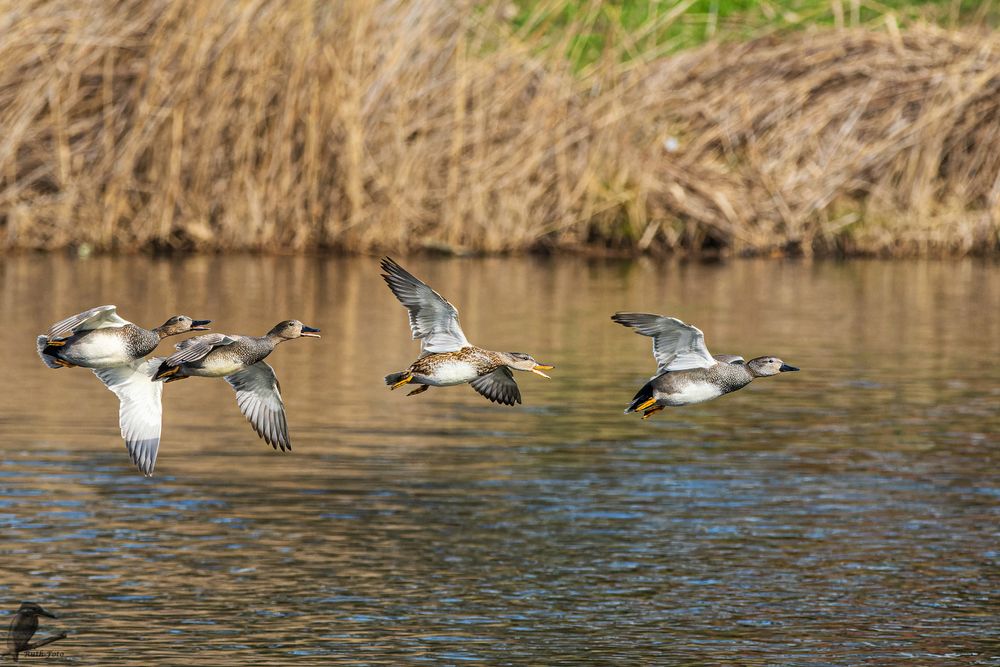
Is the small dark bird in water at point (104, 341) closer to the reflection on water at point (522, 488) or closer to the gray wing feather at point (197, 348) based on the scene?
the gray wing feather at point (197, 348)

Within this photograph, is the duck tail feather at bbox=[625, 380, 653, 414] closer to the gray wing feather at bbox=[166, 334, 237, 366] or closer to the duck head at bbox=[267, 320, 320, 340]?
the duck head at bbox=[267, 320, 320, 340]

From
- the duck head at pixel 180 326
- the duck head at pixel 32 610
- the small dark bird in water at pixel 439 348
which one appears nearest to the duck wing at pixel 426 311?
the small dark bird in water at pixel 439 348

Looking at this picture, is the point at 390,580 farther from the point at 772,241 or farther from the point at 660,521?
the point at 772,241

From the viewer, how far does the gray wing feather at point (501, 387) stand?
352 inches

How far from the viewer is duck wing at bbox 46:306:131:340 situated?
779cm

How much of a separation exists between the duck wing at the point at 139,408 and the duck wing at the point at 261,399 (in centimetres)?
38

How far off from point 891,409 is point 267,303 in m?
12.7

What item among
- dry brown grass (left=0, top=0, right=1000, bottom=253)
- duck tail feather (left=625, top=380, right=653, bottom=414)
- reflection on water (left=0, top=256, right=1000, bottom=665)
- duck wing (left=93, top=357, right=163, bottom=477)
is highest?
dry brown grass (left=0, top=0, right=1000, bottom=253)

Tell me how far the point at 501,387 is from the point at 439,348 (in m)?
0.91

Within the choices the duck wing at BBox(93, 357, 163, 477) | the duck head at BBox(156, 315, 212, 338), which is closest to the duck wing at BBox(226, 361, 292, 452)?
the duck wing at BBox(93, 357, 163, 477)

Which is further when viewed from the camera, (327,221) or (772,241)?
(772,241)

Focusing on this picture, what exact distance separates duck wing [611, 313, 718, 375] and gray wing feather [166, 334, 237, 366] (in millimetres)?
1568

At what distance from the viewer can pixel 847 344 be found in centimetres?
4259

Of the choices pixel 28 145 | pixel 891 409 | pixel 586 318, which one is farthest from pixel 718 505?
pixel 28 145
